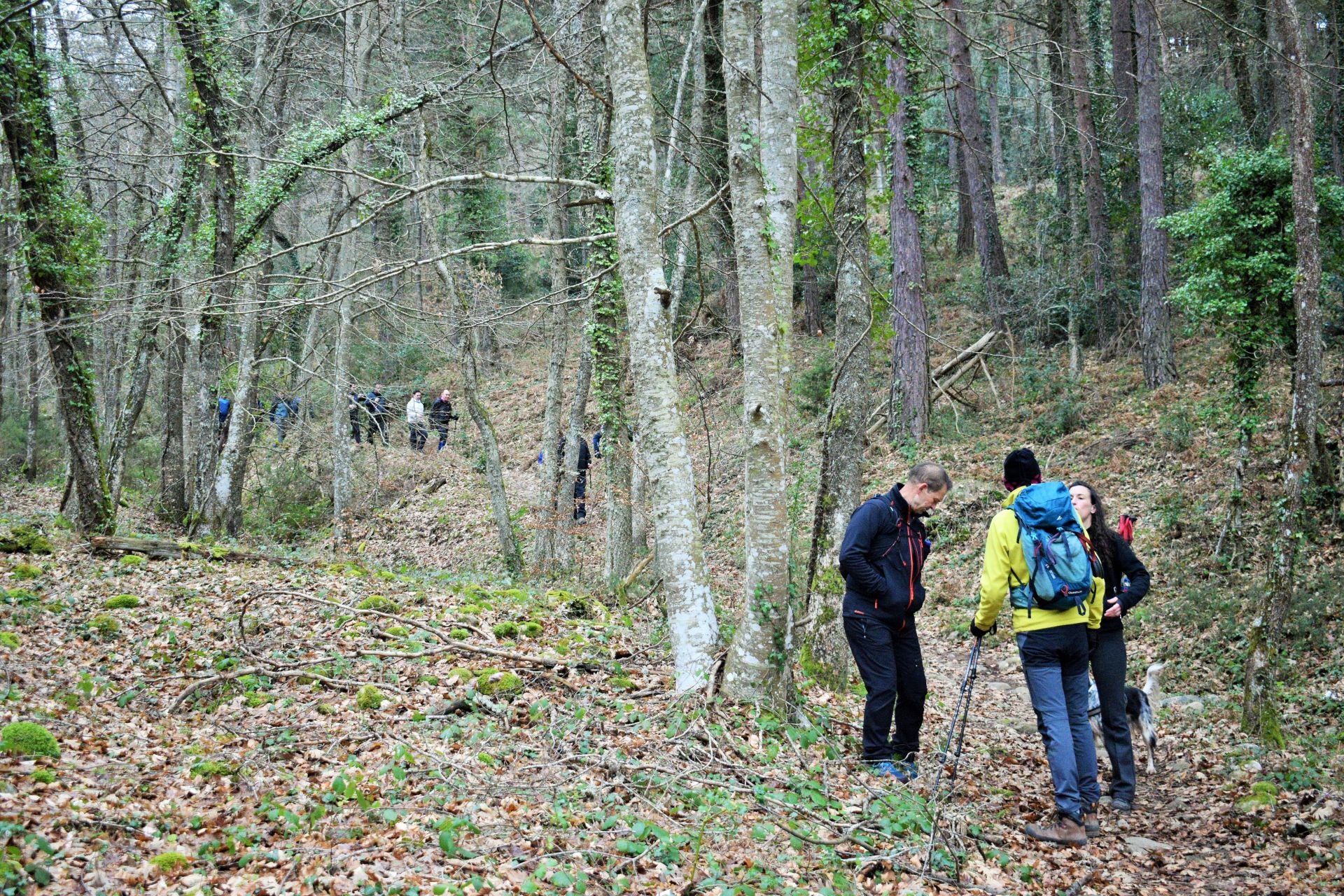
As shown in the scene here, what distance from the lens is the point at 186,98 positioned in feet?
41.4

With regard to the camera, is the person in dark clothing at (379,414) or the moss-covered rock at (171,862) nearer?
the moss-covered rock at (171,862)

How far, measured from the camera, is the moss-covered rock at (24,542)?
29.7 ft

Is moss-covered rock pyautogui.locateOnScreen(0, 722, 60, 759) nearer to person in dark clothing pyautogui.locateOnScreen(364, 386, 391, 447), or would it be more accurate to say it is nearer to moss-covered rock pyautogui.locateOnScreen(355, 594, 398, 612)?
moss-covered rock pyautogui.locateOnScreen(355, 594, 398, 612)

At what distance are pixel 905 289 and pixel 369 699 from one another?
12587 millimetres

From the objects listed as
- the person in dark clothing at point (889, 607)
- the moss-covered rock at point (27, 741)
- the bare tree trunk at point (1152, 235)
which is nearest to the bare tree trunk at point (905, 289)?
the bare tree trunk at point (1152, 235)

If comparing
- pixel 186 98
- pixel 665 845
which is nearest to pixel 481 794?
pixel 665 845

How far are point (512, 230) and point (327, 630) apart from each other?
1901 centimetres

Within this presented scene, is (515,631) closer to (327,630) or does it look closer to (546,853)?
(327,630)

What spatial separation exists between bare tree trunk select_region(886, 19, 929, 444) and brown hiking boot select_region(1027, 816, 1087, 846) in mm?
10061

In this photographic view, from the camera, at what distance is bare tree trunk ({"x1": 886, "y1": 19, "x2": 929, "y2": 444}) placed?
14.8m

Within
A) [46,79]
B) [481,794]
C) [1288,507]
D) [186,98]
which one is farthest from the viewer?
[186,98]

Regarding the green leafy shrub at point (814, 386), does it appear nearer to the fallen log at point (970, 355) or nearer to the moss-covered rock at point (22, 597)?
the fallen log at point (970, 355)

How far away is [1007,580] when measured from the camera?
5.36m

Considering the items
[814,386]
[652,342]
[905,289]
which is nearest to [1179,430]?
[905,289]
